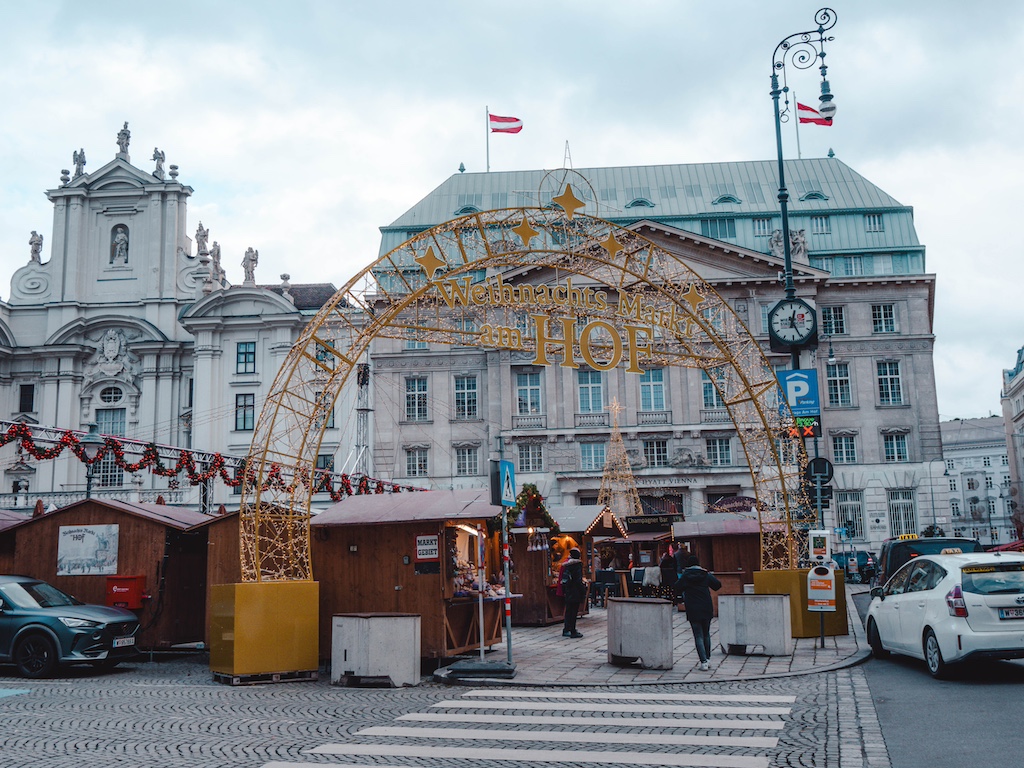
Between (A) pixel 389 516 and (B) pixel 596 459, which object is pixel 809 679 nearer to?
(A) pixel 389 516

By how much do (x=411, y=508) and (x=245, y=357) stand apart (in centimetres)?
3844

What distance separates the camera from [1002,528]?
11988 cm

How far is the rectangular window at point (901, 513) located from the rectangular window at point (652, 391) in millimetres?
12215

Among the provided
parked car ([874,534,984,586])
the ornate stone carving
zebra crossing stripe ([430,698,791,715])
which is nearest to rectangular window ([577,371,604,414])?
the ornate stone carving

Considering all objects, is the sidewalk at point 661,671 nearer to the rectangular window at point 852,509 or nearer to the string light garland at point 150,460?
the string light garland at point 150,460

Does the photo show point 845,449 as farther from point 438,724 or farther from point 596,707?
point 438,724

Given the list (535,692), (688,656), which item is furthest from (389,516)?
(688,656)

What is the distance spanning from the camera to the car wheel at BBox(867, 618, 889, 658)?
15336 millimetres

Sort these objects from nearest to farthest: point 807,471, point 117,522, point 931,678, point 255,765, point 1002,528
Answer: point 255,765 < point 931,678 < point 117,522 < point 807,471 < point 1002,528

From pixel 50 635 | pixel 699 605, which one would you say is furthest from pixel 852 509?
pixel 50 635

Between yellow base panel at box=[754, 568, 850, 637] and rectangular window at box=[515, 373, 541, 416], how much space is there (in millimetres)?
32826

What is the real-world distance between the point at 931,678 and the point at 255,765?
28.2 feet

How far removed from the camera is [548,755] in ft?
29.6

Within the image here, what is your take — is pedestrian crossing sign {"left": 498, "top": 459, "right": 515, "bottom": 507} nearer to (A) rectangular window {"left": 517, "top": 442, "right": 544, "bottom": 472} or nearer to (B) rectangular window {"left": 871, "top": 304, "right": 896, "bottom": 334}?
(A) rectangular window {"left": 517, "top": 442, "right": 544, "bottom": 472}
